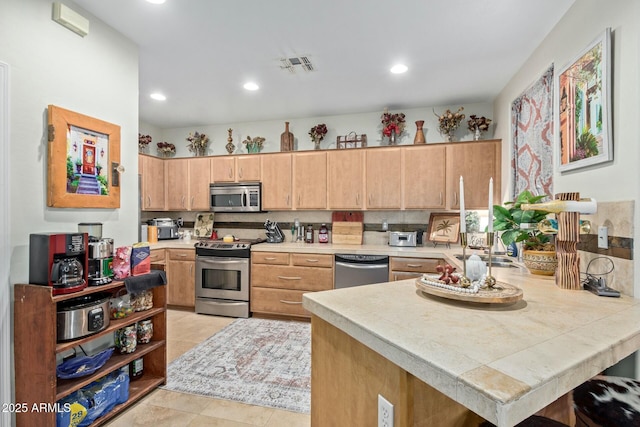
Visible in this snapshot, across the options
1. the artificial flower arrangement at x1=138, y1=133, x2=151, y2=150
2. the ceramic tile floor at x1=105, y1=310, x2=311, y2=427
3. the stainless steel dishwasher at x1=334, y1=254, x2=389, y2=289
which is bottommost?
the ceramic tile floor at x1=105, y1=310, x2=311, y2=427

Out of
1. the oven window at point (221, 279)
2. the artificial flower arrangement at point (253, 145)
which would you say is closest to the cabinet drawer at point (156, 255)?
A: the oven window at point (221, 279)

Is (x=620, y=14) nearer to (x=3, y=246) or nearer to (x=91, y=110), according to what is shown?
(x=91, y=110)

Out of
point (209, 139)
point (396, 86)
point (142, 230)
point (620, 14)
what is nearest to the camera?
point (620, 14)

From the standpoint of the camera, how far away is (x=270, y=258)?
12.5 feet

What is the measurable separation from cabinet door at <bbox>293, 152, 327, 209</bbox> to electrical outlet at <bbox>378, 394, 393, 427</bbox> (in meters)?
3.15

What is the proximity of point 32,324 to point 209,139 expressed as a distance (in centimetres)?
367

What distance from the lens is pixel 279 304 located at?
3748mm

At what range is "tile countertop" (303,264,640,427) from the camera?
646 millimetres

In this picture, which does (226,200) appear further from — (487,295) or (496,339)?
(496,339)

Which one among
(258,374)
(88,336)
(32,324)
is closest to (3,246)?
(32,324)

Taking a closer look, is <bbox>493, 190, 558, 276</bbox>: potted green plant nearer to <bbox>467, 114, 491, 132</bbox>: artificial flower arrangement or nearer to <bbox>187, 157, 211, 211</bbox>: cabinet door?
<bbox>467, 114, 491, 132</bbox>: artificial flower arrangement

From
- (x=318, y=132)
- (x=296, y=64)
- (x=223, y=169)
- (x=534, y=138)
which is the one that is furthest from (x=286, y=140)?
(x=534, y=138)

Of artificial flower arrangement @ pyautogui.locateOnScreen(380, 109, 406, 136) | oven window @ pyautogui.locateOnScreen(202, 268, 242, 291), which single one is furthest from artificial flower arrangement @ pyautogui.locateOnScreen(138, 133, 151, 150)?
artificial flower arrangement @ pyautogui.locateOnScreen(380, 109, 406, 136)

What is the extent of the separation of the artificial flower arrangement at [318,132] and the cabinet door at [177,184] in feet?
6.31
